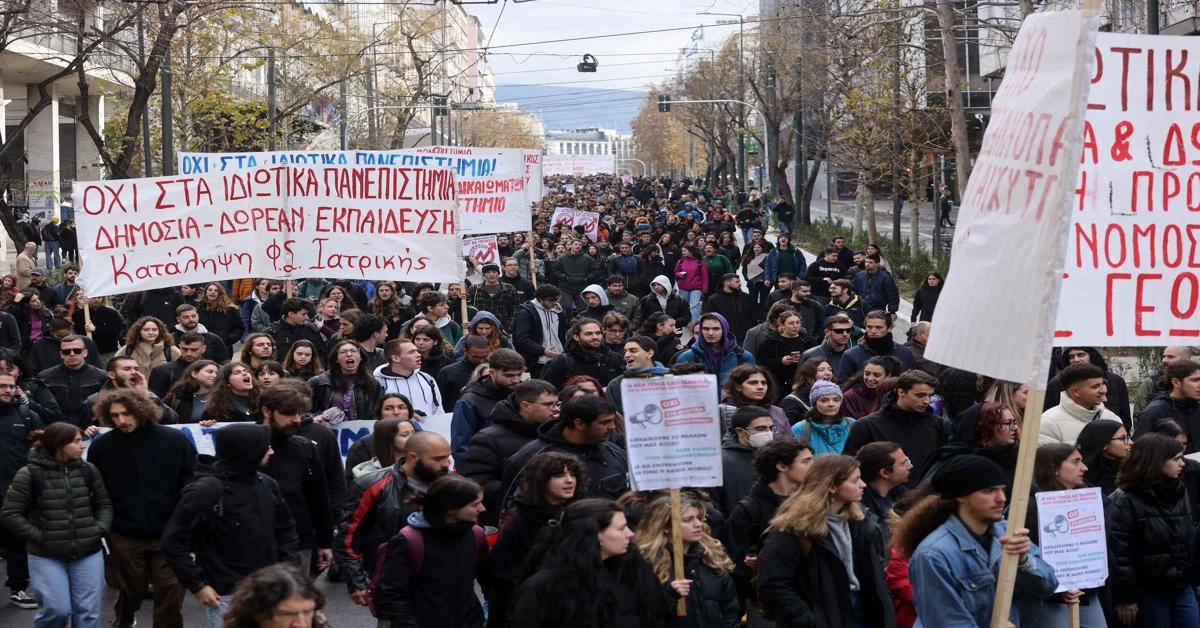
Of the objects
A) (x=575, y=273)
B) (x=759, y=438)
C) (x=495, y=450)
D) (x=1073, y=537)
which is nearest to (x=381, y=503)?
(x=495, y=450)

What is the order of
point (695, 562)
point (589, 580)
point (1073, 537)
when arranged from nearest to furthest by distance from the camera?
point (589, 580), point (695, 562), point (1073, 537)

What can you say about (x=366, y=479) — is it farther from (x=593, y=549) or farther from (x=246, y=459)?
(x=593, y=549)

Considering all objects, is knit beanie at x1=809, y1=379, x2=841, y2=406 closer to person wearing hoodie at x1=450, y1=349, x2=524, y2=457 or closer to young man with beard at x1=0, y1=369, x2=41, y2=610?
person wearing hoodie at x1=450, y1=349, x2=524, y2=457

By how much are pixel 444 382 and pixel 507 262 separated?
773cm

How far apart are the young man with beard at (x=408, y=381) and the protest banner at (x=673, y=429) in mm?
3775

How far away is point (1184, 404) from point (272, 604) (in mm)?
6036

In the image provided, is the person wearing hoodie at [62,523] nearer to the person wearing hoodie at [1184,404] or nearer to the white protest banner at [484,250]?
the person wearing hoodie at [1184,404]

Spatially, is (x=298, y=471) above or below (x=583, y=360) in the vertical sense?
below

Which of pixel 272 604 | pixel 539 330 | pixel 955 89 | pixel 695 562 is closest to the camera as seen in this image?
pixel 272 604

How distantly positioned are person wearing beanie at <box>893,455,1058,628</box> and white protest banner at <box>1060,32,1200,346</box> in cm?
56

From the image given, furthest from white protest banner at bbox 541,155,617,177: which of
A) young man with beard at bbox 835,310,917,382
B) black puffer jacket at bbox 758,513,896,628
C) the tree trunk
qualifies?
black puffer jacket at bbox 758,513,896,628

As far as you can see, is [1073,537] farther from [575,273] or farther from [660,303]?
[575,273]

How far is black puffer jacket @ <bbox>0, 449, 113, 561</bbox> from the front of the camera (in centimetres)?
757

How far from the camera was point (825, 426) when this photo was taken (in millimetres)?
8797
